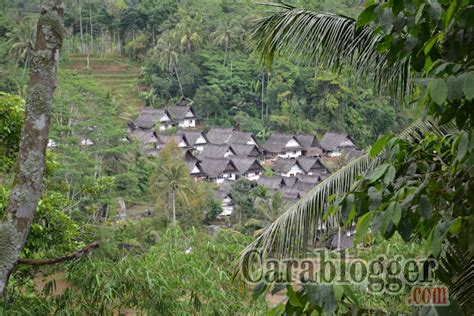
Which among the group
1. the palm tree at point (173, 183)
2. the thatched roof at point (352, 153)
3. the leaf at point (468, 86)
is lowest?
the thatched roof at point (352, 153)

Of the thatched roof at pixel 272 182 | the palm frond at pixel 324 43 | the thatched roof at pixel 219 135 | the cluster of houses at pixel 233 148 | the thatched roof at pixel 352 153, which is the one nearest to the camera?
the palm frond at pixel 324 43

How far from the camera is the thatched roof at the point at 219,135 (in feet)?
75.1

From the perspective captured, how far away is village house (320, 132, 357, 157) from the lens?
22.8m

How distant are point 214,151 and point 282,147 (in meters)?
2.67

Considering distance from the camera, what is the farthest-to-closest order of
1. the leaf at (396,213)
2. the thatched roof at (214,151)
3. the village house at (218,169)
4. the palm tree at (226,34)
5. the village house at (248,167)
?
1. the palm tree at (226,34)
2. the thatched roof at (214,151)
3. the village house at (248,167)
4. the village house at (218,169)
5. the leaf at (396,213)

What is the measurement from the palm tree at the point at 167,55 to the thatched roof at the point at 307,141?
5.90 meters

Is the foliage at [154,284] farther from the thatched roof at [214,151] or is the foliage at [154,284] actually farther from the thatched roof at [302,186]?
the thatched roof at [214,151]

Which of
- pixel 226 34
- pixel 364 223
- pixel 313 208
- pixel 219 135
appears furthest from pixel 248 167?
pixel 364 223

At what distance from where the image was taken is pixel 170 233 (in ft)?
12.2

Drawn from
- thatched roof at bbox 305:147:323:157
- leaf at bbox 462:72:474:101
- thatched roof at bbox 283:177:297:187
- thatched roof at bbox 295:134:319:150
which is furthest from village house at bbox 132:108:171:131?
leaf at bbox 462:72:474:101

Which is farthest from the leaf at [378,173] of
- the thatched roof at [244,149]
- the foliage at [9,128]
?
the thatched roof at [244,149]

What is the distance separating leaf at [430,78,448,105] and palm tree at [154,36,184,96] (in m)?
25.0

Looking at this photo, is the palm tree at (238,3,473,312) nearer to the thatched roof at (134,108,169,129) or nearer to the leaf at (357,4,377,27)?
the leaf at (357,4,377,27)

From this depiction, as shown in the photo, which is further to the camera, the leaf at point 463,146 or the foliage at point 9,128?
the foliage at point 9,128
